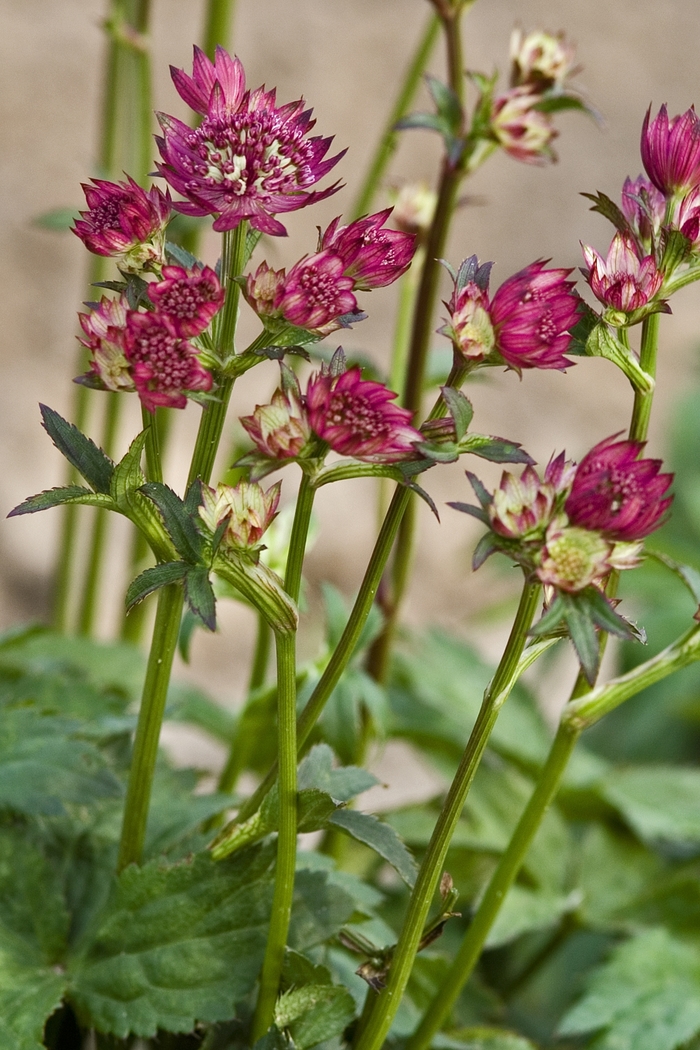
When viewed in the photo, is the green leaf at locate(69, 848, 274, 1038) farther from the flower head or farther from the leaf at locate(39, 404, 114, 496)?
the flower head

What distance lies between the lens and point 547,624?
0.39 meters

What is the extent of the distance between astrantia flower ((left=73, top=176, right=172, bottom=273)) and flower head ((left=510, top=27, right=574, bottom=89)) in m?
0.44

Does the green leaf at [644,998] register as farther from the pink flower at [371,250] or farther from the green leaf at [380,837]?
the pink flower at [371,250]

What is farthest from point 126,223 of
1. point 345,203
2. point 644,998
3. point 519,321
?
point 345,203

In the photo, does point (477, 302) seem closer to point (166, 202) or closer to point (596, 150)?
point (166, 202)

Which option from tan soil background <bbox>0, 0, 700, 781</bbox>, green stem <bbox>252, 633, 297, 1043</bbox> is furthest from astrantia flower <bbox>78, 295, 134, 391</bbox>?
tan soil background <bbox>0, 0, 700, 781</bbox>

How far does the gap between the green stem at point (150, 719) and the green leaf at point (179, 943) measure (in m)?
0.01

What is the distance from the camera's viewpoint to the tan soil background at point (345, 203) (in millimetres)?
2861

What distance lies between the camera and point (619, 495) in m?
0.40

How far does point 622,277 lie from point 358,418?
0.42 feet

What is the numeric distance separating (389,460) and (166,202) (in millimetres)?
132

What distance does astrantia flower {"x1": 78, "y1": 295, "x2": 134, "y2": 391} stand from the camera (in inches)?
16.4

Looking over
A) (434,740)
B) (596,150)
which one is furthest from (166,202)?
(596,150)

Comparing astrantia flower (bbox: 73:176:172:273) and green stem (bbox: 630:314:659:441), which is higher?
astrantia flower (bbox: 73:176:172:273)
